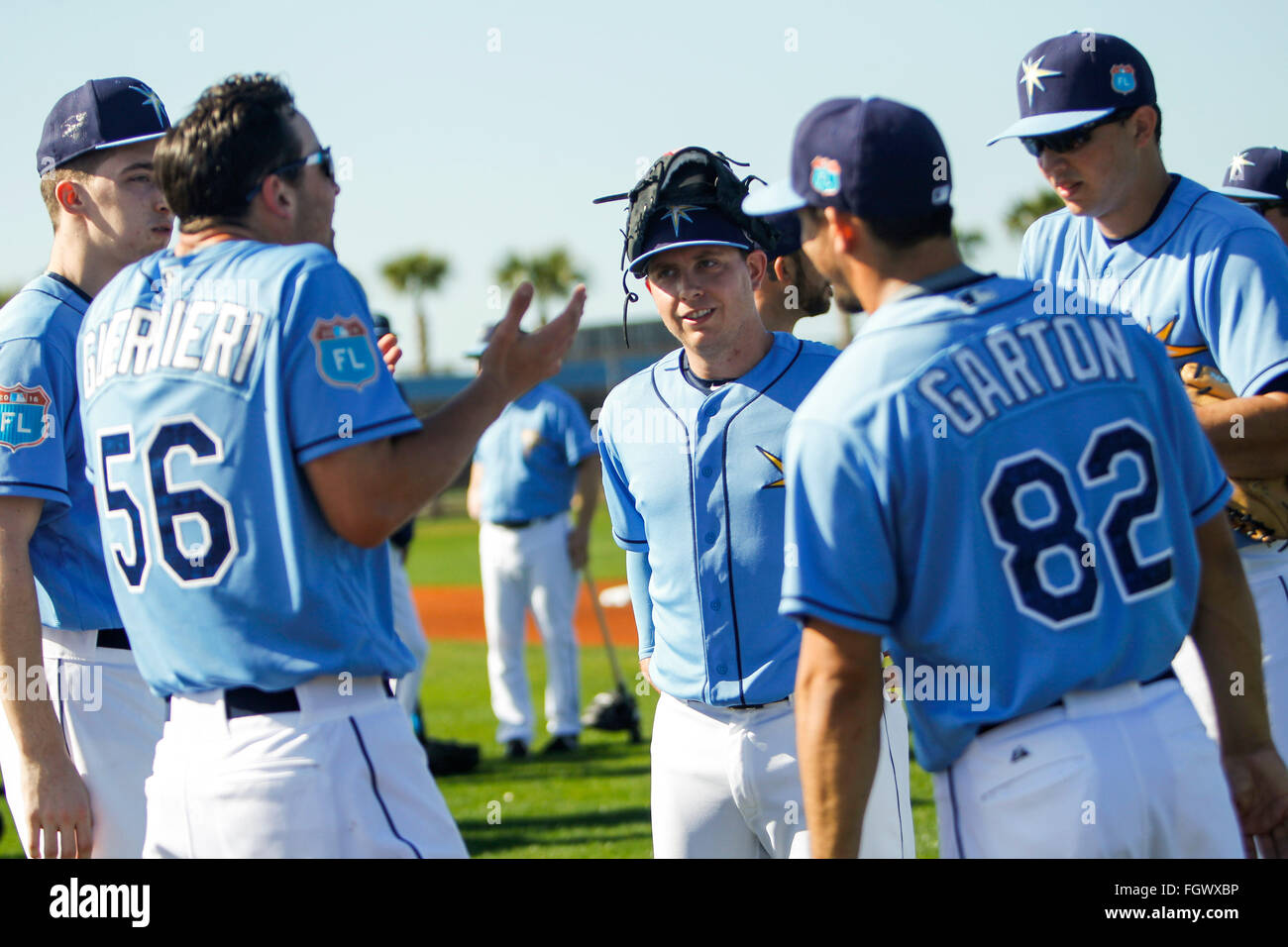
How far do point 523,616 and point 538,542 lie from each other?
65 cm

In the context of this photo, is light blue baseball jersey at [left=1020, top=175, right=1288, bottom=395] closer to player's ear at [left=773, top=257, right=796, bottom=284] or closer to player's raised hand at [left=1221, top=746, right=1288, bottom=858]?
player's ear at [left=773, top=257, right=796, bottom=284]

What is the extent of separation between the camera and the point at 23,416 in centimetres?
329

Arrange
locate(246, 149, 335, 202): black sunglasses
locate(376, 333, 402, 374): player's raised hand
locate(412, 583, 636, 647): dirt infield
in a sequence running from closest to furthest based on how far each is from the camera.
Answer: locate(246, 149, 335, 202): black sunglasses, locate(376, 333, 402, 374): player's raised hand, locate(412, 583, 636, 647): dirt infield

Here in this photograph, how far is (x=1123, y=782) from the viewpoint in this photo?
7.63 ft

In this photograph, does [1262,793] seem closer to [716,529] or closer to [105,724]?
[716,529]

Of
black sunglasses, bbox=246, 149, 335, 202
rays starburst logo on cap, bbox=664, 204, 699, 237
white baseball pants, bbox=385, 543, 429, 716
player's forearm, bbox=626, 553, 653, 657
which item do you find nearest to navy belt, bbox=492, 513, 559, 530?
white baseball pants, bbox=385, 543, 429, 716

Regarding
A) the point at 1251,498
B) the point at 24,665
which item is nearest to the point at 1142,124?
the point at 1251,498

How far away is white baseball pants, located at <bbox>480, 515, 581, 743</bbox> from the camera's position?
376 inches

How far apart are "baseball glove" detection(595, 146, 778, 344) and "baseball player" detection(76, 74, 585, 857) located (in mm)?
1124

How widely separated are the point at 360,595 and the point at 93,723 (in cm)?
129

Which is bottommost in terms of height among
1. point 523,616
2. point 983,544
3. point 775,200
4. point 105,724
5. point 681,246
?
point 523,616

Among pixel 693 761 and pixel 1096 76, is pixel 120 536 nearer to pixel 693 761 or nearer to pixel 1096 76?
pixel 693 761

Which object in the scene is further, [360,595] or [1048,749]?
[360,595]
